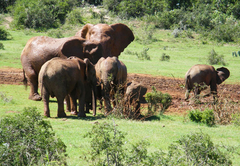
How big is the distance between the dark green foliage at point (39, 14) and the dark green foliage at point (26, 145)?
32785 mm

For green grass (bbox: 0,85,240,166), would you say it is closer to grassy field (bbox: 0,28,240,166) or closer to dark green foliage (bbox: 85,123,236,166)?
grassy field (bbox: 0,28,240,166)

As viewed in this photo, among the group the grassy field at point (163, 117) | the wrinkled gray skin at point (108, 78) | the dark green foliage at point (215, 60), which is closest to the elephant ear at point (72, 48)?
the grassy field at point (163, 117)

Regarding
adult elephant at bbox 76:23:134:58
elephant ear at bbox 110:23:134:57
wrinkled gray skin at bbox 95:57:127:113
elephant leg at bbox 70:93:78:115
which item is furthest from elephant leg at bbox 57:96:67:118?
elephant ear at bbox 110:23:134:57

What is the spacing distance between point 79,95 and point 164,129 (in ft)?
9.18

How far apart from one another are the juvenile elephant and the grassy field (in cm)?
58

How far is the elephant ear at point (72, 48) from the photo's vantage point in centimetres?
1212

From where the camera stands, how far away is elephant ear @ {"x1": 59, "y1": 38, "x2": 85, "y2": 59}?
1212 cm

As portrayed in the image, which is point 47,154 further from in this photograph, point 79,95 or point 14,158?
point 79,95

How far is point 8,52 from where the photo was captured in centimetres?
2359

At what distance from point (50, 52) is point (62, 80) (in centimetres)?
390

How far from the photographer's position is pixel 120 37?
52.7ft

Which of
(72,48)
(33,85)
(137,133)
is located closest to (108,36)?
(72,48)

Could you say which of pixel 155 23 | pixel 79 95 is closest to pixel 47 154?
pixel 79 95

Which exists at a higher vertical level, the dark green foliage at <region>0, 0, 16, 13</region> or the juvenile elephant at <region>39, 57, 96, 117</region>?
the juvenile elephant at <region>39, 57, 96, 117</region>
